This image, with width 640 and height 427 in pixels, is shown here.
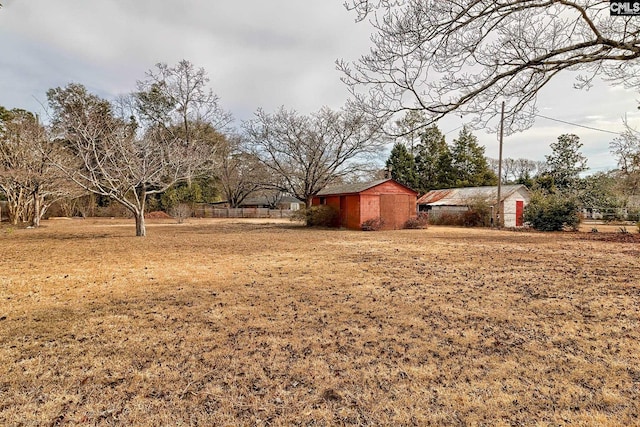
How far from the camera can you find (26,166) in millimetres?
18531

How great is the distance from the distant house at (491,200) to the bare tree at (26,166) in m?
25.3

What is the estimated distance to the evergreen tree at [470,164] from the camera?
34.3 meters

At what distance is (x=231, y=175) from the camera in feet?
130

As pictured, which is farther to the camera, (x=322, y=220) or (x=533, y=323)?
(x=322, y=220)

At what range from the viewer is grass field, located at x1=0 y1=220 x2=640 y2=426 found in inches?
89.8

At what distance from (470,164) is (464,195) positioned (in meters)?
9.63

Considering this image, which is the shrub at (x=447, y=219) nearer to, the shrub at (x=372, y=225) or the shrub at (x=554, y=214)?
the shrub at (x=554, y=214)

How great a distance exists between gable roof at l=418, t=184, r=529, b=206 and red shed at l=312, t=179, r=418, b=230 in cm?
701

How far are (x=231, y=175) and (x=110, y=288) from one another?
115 feet

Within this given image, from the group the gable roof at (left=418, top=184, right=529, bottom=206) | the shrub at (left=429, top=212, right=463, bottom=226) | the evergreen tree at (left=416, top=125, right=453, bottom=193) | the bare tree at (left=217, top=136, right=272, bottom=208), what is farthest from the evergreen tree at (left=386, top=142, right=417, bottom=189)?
the bare tree at (left=217, top=136, right=272, bottom=208)

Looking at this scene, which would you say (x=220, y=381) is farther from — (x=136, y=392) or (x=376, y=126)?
(x=376, y=126)

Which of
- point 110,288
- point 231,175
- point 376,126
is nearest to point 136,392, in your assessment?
point 110,288

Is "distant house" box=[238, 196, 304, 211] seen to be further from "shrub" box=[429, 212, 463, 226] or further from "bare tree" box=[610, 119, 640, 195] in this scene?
"bare tree" box=[610, 119, 640, 195]

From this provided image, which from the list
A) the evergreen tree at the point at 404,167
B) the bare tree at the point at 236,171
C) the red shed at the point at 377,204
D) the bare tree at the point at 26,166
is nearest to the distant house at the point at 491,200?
the red shed at the point at 377,204
